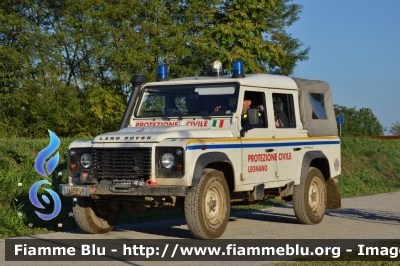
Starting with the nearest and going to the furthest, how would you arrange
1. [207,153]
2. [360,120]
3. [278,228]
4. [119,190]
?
[119,190]
[207,153]
[278,228]
[360,120]

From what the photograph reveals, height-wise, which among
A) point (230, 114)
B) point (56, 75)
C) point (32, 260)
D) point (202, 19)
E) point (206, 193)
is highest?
point (202, 19)

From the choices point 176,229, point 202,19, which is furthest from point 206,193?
point 202,19

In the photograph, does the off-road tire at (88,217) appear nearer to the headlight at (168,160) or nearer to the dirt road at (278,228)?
the dirt road at (278,228)

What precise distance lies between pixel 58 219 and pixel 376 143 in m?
23.2

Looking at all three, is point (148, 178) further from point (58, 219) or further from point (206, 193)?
point (58, 219)

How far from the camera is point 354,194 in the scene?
20.5 m

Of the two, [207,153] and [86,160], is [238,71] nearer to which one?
[207,153]

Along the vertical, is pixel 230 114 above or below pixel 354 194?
above

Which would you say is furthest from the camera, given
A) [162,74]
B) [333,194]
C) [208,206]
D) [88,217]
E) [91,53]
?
[91,53]

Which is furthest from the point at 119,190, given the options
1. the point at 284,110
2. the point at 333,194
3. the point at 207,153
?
the point at 333,194

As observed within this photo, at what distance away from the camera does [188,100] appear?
11523 mm

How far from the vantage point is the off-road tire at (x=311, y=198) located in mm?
12391

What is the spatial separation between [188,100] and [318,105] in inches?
120

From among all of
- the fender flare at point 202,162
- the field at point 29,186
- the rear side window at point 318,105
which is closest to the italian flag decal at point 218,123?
the fender flare at point 202,162
